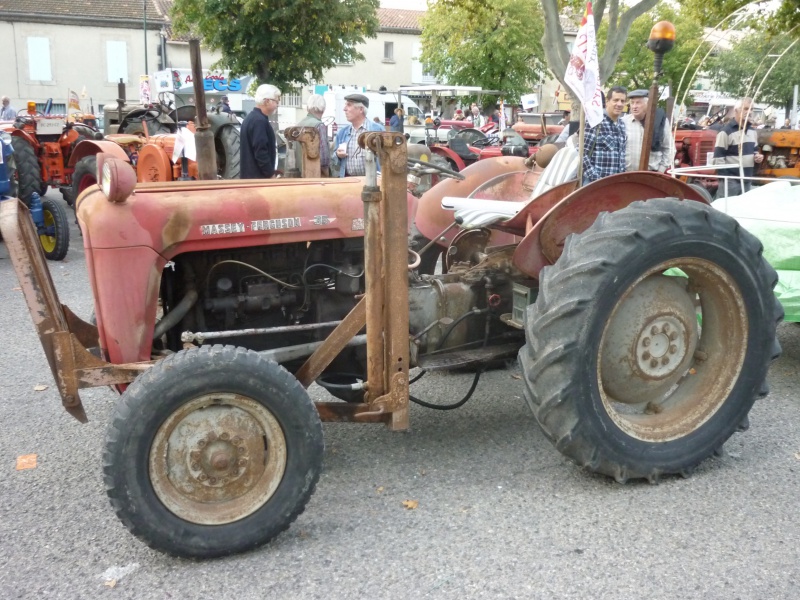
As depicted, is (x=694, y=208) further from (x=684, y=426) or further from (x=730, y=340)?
(x=684, y=426)

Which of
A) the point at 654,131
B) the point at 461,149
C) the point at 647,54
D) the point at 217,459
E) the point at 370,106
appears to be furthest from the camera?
the point at 647,54

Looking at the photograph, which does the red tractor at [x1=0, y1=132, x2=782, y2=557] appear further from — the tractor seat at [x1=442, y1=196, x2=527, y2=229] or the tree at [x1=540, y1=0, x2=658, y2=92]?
the tree at [x1=540, y1=0, x2=658, y2=92]

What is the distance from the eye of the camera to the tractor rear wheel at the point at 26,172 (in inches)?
359

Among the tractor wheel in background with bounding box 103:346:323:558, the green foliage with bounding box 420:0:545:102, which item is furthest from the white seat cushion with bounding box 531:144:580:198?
the green foliage with bounding box 420:0:545:102

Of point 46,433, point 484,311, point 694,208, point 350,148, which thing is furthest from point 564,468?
point 350,148

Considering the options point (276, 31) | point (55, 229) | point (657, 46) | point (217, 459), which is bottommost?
point (217, 459)

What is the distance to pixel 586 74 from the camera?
3.62 metres

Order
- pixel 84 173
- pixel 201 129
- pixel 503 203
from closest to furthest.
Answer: pixel 201 129, pixel 503 203, pixel 84 173

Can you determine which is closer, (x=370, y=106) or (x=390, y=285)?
(x=390, y=285)

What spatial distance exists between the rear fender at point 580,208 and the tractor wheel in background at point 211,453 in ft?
4.26

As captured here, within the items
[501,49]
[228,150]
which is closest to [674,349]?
[228,150]

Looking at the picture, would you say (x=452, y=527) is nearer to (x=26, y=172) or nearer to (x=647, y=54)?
(x=26, y=172)

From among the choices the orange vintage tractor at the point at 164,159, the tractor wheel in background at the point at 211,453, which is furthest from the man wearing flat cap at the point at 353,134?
the tractor wheel in background at the point at 211,453

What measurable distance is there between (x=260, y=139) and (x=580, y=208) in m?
4.38
